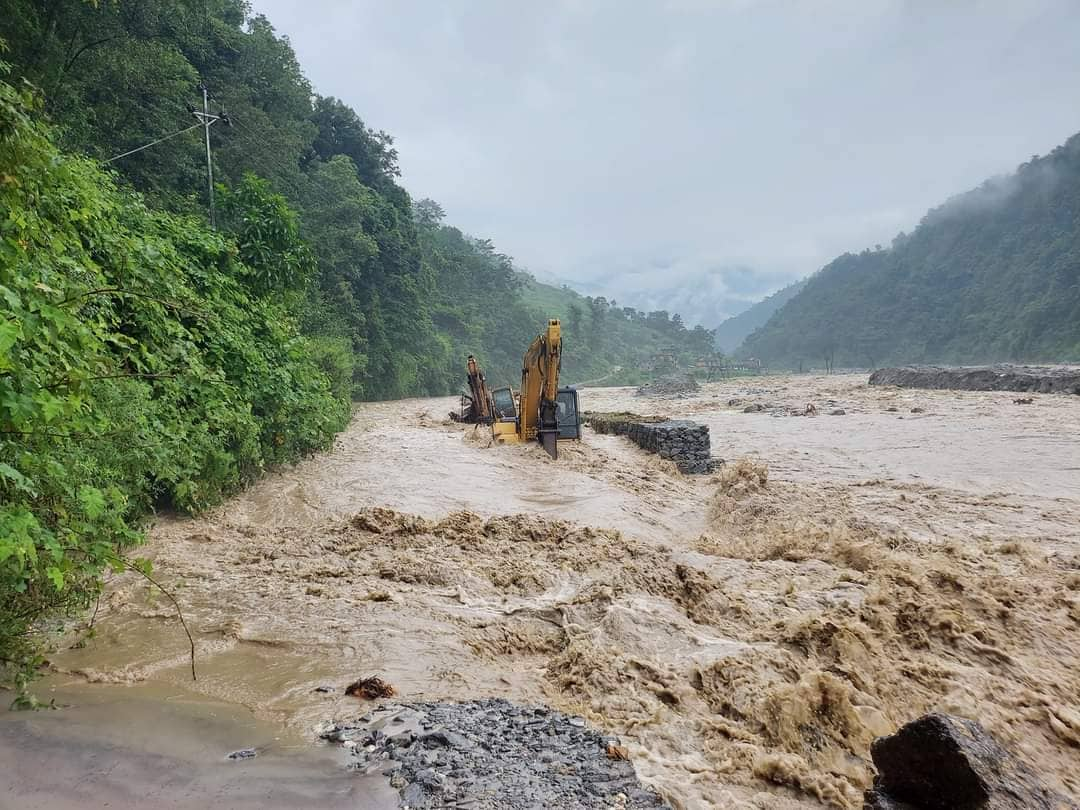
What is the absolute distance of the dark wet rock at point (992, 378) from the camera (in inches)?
1006

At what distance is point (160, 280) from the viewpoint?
24.7ft

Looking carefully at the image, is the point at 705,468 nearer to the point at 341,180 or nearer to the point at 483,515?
the point at 483,515

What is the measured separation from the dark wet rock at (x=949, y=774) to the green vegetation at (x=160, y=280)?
3264 millimetres

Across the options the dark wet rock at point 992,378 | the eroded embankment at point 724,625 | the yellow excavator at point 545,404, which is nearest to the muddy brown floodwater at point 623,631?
the eroded embankment at point 724,625

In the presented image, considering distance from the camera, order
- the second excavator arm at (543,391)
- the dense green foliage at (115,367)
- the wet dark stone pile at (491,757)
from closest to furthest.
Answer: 1. the wet dark stone pile at (491,757)
2. the dense green foliage at (115,367)
3. the second excavator arm at (543,391)

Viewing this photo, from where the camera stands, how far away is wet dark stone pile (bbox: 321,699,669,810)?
2277mm

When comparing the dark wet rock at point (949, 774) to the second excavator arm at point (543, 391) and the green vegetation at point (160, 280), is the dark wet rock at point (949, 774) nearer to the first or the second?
the green vegetation at point (160, 280)

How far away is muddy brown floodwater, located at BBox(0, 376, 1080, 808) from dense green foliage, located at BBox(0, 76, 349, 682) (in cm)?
71

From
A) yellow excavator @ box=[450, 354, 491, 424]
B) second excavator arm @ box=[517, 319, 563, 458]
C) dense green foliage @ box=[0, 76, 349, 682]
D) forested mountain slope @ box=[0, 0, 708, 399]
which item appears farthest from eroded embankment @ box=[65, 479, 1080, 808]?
yellow excavator @ box=[450, 354, 491, 424]

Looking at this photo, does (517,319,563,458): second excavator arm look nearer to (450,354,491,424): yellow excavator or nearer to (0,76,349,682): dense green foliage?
(0,76,349,682): dense green foliage

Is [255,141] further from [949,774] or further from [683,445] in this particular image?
[949,774]

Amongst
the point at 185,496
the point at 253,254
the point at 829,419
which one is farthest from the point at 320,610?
the point at 829,419

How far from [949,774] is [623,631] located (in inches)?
90.3

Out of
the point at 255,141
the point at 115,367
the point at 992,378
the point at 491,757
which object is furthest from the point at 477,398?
the point at 992,378
